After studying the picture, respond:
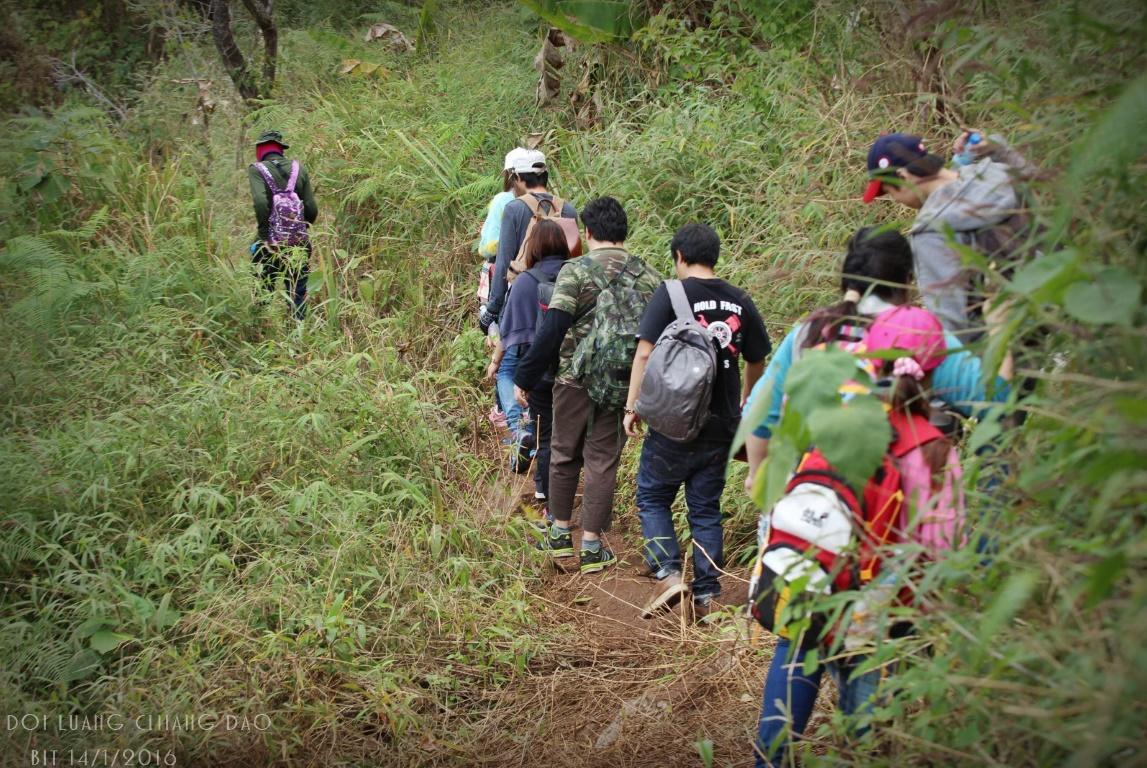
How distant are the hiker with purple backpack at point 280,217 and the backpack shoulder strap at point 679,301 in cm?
402

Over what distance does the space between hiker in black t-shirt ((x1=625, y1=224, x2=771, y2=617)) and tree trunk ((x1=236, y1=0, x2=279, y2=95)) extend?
8684 mm

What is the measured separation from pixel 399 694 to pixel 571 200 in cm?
531

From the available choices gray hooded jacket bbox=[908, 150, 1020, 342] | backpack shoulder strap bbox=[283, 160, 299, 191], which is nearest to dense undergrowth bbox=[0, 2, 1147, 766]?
gray hooded jacket bbox=[908, 150, 1020, 342]

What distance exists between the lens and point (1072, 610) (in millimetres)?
1921

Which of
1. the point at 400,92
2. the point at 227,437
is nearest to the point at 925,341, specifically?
the point at 227,437

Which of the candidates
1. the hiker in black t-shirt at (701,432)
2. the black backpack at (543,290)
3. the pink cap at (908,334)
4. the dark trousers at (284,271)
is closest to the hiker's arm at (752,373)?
the hiker in black t-shirt at (701,432)

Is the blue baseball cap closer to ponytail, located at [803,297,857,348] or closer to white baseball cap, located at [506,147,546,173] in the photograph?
ponytail, located at [803,297,857,348]

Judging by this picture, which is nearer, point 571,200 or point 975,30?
point 975,30

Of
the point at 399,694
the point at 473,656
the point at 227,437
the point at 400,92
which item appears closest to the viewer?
the point at 399,694

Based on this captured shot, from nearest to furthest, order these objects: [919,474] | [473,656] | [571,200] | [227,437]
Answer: [919,474], [473,656], [227,437], [571,200]

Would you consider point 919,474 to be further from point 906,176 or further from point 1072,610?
point 906,176

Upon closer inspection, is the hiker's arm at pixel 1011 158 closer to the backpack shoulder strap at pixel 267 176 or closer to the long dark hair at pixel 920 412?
the long dark hair at pixel 920 412

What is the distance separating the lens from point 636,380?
4.73m

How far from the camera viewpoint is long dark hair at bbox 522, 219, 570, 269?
227 inches
